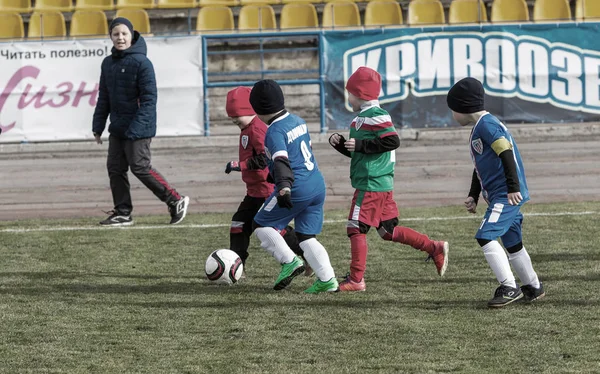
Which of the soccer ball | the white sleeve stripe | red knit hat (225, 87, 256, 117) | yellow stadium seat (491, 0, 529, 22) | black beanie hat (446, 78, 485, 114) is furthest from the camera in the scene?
yellow stadium seat (491, 0, 529, 22)

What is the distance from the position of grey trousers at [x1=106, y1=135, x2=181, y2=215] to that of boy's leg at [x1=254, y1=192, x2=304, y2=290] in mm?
3729

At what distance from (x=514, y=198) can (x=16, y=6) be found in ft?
56.7

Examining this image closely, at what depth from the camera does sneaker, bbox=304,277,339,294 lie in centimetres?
709

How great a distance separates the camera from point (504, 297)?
6.53 m

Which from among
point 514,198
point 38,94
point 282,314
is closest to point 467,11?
point 38,94

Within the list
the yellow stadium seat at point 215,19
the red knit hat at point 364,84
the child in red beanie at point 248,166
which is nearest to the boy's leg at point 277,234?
the child in red beanie at point 248,166

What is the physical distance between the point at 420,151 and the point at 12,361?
11.5 metres

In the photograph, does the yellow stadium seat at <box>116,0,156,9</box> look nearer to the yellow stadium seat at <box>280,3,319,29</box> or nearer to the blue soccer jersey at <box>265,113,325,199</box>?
the yellow stadium seat at <box>280,3,319,29</box>

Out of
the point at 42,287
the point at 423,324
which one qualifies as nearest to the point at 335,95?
the point at 42,287

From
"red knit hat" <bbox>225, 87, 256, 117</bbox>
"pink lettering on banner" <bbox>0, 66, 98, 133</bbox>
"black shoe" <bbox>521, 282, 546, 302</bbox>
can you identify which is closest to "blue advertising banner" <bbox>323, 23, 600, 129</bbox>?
"pink lettering on banner" <bbox>0, 66, 98, 133</bbox>

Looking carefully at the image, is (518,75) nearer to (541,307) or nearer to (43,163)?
(43,163)

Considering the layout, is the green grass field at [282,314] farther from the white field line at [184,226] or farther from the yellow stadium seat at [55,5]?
the yellow stadium seat at [55,5]

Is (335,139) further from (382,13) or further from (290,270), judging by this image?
(382,13)

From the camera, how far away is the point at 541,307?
6.54m
